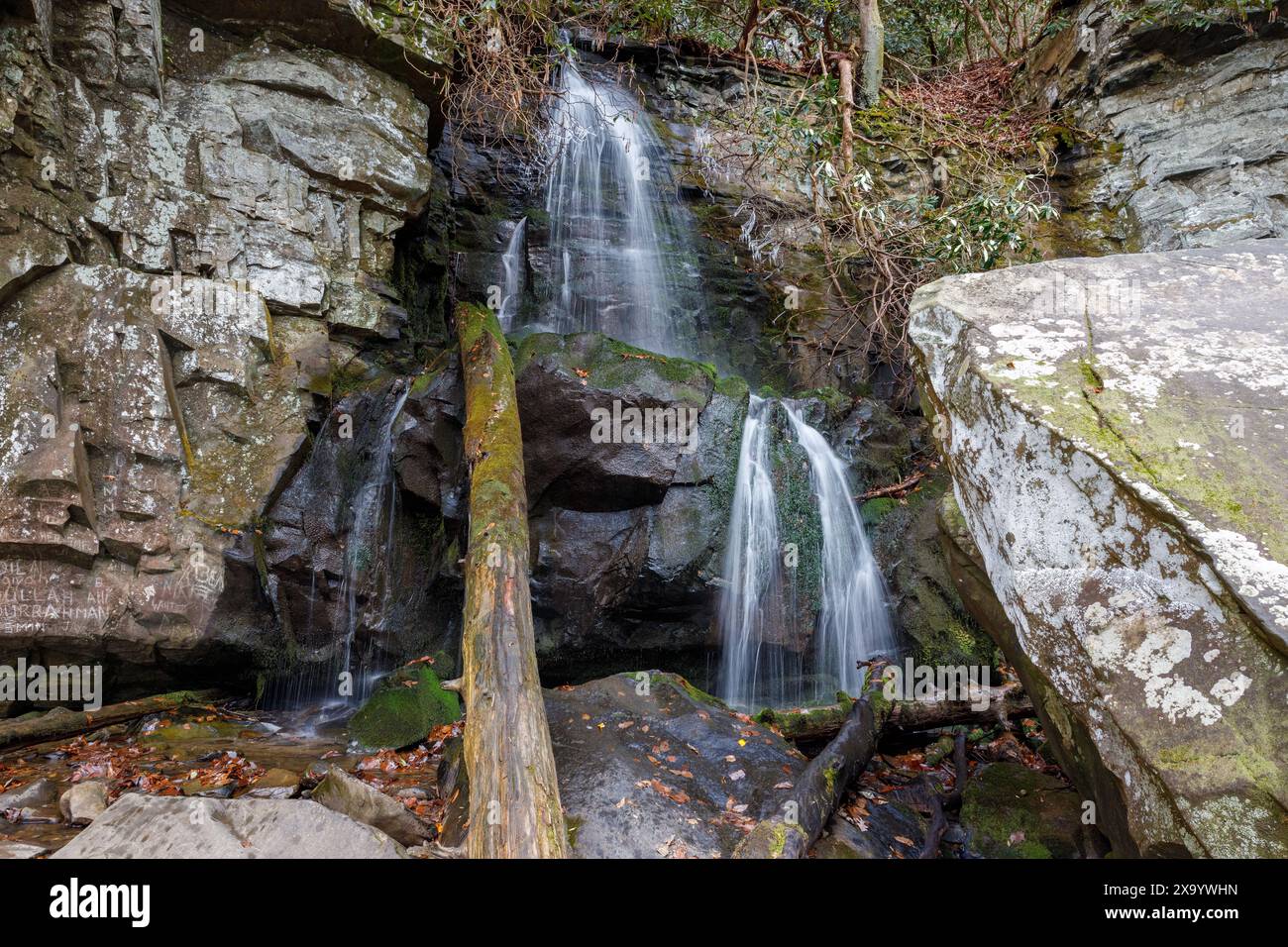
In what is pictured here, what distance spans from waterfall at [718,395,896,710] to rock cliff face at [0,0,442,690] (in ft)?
14.4

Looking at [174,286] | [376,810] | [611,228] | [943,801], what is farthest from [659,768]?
[611,228]

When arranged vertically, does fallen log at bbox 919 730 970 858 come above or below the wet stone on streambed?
below

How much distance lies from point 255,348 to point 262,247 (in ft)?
3.69

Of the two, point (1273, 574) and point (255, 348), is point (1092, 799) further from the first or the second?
point (255, 348)

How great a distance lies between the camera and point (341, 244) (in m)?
7.62

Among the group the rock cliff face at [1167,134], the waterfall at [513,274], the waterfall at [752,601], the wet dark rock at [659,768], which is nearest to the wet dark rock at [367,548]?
the wet dark rock at [659,768]

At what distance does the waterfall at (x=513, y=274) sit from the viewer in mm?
10141

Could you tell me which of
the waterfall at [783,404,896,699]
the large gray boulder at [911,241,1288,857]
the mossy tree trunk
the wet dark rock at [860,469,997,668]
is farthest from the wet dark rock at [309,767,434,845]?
the wet dark rock at [860,469,997,668]

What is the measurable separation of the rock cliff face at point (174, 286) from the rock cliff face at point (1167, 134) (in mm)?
9319

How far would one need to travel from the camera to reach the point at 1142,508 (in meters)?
2.62

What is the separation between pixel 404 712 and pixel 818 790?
3.36 metres

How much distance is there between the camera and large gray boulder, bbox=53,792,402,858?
2.81 metres

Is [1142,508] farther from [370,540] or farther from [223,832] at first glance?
[370,540]

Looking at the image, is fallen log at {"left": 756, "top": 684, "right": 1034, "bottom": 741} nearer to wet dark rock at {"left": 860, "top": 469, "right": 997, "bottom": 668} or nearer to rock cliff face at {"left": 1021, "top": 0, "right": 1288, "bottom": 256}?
wet dark rock at {"left": 860, "top": 469, "right": 997, "bottom": 668}
